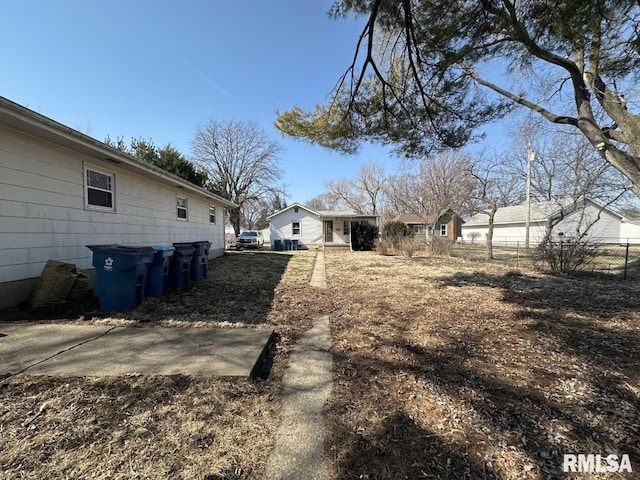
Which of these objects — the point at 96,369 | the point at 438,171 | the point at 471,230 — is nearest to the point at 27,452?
the point at 96,369

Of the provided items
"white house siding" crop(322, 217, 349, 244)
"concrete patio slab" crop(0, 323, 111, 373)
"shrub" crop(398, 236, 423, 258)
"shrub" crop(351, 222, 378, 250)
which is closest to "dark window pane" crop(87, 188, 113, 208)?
"concrete patio slab" crop(0, 323, 111, 373)

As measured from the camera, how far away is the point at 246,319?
4.46 meters

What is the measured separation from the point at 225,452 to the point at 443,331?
3198mm

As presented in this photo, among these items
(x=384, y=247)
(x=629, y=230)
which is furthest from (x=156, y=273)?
(x=629, y=230)

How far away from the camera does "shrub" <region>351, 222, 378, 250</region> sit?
19.8 metres

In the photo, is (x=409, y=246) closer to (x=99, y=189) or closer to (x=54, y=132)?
(x=99, y=189)

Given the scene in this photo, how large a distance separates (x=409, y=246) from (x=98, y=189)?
39.5 feet

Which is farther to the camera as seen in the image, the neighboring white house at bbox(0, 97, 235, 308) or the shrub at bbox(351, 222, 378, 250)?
the shrub at bbox(351, 222, 378, 250)

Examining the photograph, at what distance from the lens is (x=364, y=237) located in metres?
19.8

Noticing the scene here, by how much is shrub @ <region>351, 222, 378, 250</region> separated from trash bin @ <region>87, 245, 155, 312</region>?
16200mm

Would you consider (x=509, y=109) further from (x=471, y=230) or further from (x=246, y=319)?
(x=471, y=230)

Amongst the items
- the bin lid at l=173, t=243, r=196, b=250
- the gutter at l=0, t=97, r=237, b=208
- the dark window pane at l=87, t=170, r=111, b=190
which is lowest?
the bin lid at l=173, t=243, r=196, b=250

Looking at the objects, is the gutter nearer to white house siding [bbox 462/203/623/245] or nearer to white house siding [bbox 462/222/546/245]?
white house siding [bbox 462/203/623/245]

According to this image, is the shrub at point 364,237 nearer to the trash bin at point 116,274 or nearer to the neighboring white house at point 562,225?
the neighboring white house at point 562,225
